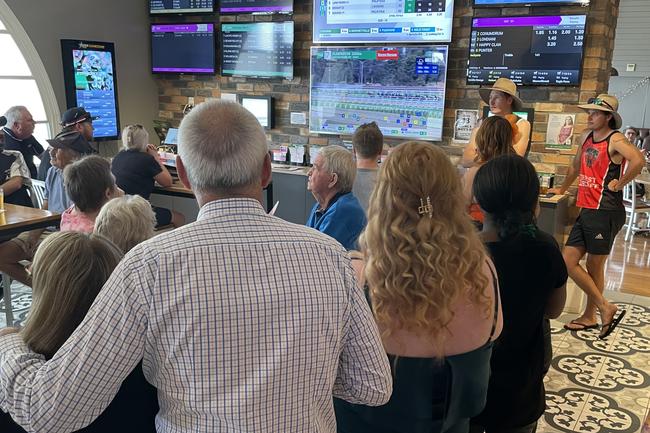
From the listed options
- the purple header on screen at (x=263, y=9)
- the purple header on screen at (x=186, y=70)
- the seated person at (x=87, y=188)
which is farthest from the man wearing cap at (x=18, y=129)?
the seated person at (x=87, y=188)

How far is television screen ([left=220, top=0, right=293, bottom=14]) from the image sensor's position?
17.9ft

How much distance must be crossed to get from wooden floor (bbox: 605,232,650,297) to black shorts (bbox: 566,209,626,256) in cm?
108

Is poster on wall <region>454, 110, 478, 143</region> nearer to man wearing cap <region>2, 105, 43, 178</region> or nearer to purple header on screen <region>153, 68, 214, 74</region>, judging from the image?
purple header on screen <region>153, 68, 214, 74</region>

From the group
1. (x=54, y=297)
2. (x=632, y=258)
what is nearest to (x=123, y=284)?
(x=54, y=297)

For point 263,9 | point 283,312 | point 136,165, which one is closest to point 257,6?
point 263,9

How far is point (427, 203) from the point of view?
1.33 metres

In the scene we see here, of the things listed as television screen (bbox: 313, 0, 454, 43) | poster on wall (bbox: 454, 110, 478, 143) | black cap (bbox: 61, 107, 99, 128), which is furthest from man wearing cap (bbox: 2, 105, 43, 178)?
poster on wall (bbox: 454, 110, 478, 143)

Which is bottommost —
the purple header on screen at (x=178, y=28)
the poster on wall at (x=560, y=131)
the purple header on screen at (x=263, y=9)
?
the poster on wall at (x=560, y=131)

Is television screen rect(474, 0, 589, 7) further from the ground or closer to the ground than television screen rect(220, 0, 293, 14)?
closer to the ground

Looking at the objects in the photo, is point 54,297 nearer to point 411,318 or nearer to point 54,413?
point 54,413

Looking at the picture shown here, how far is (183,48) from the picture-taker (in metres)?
6.05

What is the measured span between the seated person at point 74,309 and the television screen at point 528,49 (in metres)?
4.09

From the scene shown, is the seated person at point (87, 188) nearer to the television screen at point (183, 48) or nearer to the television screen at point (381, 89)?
the television screen at point (381, 89)

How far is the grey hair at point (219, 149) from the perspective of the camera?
1.03 metres
